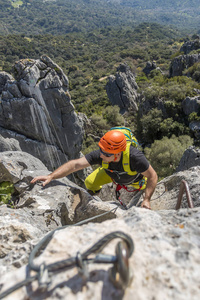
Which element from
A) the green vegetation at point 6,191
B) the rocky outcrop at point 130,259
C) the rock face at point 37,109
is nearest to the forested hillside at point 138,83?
the rock face at point 37,109

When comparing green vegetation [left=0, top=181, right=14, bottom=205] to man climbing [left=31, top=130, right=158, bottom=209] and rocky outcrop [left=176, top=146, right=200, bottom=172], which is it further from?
rocky outcrop [left=176, top=146, right=200, bottom=172]

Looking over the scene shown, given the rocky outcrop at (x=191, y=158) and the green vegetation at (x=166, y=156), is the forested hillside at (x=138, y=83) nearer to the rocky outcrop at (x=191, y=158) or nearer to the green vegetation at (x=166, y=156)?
the green vegetation at (x=166, y=156)

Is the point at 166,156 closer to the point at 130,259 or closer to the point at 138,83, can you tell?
the point at 130,259

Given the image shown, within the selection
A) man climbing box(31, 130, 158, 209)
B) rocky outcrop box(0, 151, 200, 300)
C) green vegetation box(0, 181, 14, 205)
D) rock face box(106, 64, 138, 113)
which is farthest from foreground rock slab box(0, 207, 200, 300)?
rock face box(106, 64, 138, 113)

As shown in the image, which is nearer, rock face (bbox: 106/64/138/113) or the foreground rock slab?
the foreground rock slab

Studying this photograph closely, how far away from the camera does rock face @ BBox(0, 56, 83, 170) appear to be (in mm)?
15906

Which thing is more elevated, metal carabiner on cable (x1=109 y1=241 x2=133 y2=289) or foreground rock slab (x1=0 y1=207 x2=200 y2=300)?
metal carabiner on cable (x1=109 y1=241 x2=133 y2=289)

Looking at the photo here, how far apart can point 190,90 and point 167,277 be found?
109 feet

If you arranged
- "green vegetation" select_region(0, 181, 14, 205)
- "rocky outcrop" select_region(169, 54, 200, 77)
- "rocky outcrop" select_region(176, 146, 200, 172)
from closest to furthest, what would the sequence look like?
"green vegetation" select_region(0, 181, 14, 205) → "rocky outcrop" select_region(176, 146, 200, 172) → "rocky outcrop" select_region(169, 54, 200, 77)

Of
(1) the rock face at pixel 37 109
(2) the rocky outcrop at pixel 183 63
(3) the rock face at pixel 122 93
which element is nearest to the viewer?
(1) the rock face at pixel 37 109

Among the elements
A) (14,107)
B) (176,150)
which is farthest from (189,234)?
(176,150)

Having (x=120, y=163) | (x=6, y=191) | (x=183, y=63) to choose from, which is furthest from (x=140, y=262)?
(x=183, y=63)

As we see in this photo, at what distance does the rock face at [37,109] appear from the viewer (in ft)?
52.2

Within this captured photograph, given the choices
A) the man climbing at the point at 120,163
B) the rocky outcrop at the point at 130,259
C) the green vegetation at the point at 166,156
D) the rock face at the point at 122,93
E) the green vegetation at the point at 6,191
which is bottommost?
the green vegetation at the point at 166,156
